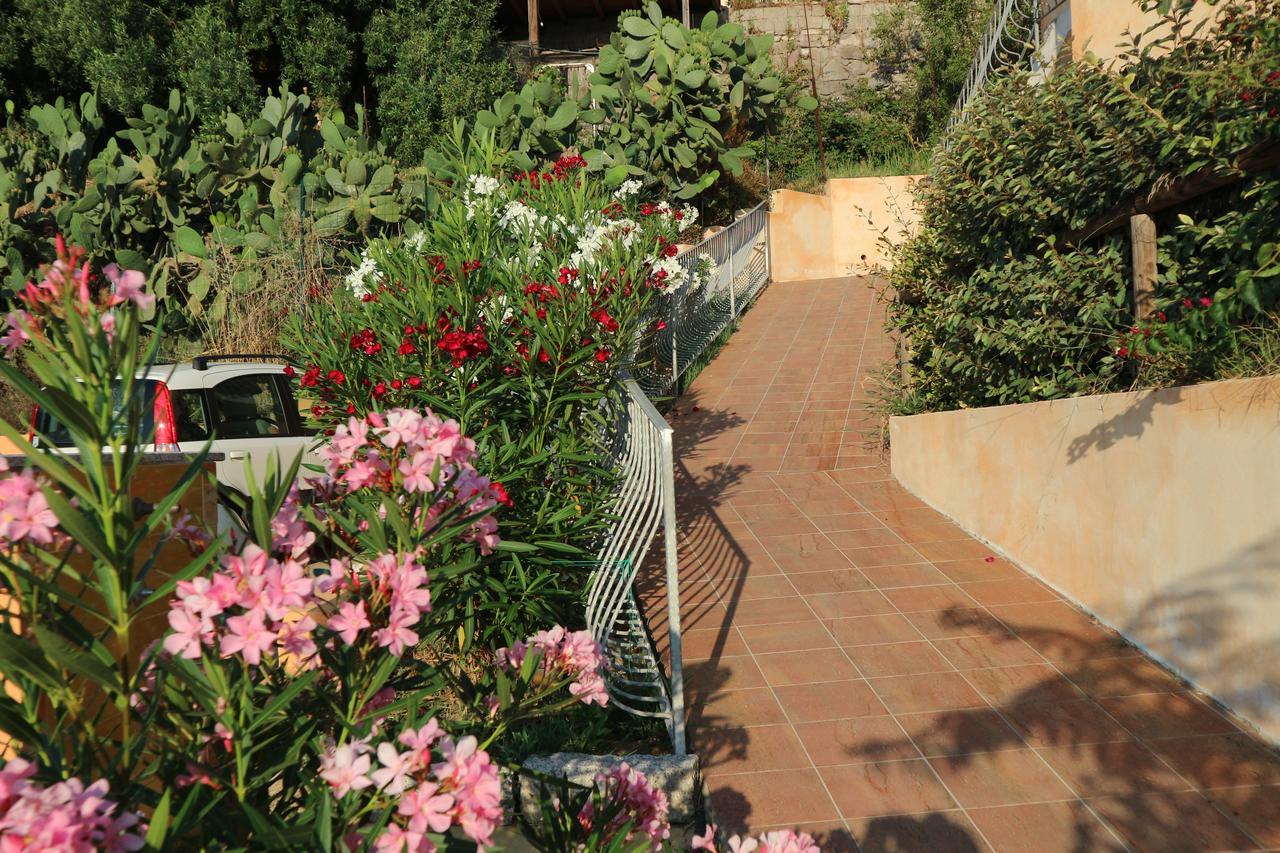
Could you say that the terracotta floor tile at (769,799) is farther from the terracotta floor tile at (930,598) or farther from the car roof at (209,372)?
the car roof at (209,372)

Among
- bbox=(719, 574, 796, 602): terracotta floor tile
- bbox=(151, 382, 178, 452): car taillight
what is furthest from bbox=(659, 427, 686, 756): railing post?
bbox=(151, 382, 178, 452): car taillight

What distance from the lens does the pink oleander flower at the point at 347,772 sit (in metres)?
1.48

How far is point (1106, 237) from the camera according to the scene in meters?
5.76

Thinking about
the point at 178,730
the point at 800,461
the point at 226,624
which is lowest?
the point at 800,461

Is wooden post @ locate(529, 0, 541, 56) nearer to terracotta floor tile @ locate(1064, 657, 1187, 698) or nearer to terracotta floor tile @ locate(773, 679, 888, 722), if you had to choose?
terracotta floor tile @ locate(773, 679, 888, 722)

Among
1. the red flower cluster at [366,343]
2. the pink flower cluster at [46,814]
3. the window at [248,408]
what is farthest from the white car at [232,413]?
the pink flower cluster at [46,814]

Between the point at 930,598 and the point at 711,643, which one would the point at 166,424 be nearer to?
the point at 711,643

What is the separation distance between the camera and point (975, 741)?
171 inches

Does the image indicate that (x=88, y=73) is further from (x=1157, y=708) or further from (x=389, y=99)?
(x=1157, y=708)

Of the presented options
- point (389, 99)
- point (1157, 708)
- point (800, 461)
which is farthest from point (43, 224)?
point (1157, 708)

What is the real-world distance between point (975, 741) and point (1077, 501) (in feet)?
5.54

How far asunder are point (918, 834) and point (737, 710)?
1.12 meters

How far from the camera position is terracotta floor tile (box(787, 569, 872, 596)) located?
239 inches

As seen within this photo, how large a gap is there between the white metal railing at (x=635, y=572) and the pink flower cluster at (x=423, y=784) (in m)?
2.65
